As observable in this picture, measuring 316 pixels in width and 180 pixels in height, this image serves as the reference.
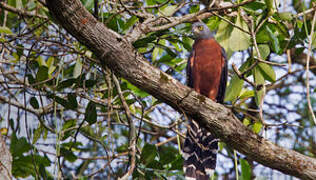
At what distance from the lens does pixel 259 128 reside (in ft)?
9.71

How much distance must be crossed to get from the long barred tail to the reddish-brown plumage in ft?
2.13

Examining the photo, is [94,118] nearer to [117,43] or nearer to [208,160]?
[117,43]

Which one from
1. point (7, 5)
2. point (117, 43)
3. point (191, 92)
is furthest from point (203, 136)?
point (7, 5)

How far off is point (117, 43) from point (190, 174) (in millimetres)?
1277

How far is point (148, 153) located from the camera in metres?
2.30

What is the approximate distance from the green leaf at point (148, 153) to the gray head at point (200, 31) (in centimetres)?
157

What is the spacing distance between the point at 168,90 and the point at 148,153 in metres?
0.39

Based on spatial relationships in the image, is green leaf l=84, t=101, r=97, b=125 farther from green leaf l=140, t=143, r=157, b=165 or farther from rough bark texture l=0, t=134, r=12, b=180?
rough bark texture l=0, t=134, r=12, b=180

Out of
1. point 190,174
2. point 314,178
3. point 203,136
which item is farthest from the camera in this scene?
point 203,136

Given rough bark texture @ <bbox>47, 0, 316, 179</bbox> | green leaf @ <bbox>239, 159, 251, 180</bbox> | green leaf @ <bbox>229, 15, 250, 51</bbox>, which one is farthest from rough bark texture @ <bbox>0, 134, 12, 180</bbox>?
green leaf @ <bbox>229, 15, 250, 51</bbox>

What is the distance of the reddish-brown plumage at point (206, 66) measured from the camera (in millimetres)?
3679

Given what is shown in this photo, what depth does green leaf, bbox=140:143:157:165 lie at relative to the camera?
7.50 feet

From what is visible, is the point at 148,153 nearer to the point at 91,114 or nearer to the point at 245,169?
the point at 91,114

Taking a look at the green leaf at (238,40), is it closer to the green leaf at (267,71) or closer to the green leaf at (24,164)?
the green leaf at (267,71)
